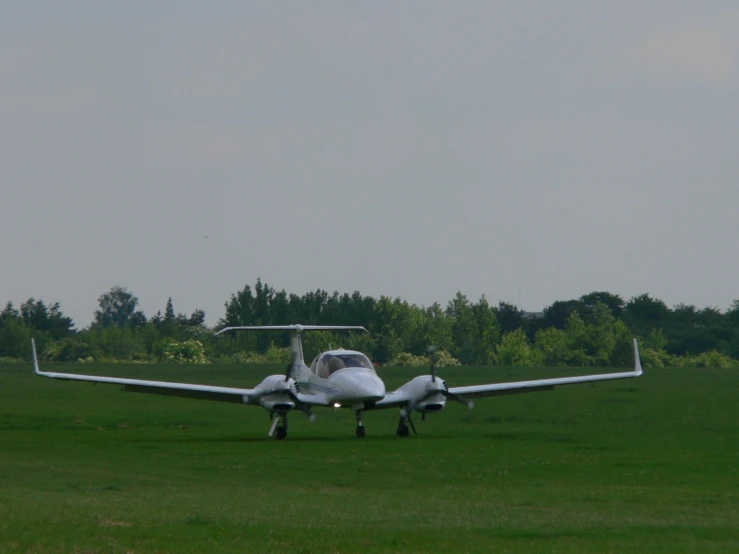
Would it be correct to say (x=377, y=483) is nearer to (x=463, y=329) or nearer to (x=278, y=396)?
(x=278, y=396)

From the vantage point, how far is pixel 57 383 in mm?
59562

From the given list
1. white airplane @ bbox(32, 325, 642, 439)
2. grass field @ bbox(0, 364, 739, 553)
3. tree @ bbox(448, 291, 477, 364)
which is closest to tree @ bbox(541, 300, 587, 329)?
tree @ bbox(448, 291, 477, 364)

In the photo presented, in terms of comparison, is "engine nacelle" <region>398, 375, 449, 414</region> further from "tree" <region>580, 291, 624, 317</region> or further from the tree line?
"tree" <region>580, 291, 624, 317</region>

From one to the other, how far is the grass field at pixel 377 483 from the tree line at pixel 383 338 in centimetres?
4672

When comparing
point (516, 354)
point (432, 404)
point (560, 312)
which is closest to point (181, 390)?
point (432, 404)

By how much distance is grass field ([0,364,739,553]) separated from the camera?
11438 mm

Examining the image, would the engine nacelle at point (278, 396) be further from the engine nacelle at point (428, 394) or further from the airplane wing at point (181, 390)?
the engine nacelle at point (428, 394)

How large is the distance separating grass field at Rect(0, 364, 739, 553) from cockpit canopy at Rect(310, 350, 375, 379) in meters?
1.65

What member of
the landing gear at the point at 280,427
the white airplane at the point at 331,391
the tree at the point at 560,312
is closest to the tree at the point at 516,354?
the tree at the point at 560,312

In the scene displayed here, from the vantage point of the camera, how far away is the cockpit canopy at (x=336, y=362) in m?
27.2

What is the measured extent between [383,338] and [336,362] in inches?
2156

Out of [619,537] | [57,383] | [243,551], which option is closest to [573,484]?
[619,537]

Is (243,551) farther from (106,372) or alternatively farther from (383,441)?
(106,372)

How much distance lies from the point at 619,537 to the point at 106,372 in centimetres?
5616
